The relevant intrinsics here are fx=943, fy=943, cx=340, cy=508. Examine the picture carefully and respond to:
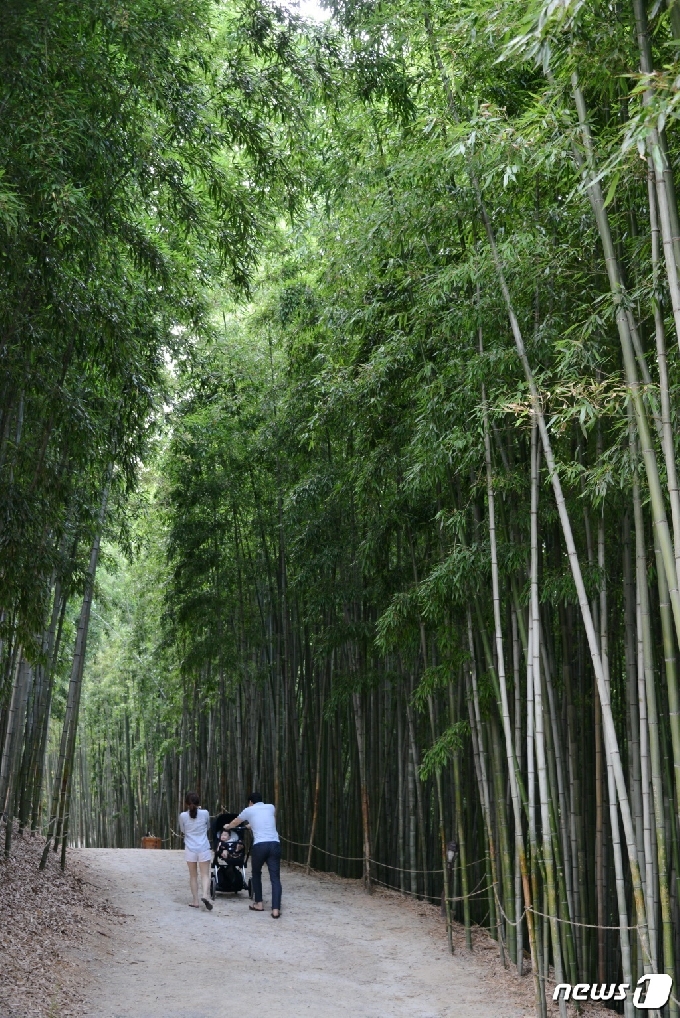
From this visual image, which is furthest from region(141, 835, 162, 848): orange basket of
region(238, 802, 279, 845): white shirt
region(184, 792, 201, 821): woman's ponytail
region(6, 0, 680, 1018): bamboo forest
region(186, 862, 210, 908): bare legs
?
region(238, 802, 279, 845): white shirt

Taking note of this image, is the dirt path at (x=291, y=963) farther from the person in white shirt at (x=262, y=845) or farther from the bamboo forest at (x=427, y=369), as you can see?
the bamboo forest at (x=427, y=369)

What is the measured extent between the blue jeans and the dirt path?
0.58 feet

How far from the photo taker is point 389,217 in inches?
221

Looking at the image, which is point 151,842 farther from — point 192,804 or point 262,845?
point 262,845

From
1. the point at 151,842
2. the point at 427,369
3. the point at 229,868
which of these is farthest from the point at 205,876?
the point at 151,842

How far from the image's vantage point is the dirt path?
15.6 ft

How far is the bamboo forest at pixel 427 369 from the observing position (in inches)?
147

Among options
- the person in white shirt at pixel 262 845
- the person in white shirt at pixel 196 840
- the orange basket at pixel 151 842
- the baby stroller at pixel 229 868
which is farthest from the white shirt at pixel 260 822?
the orange basket at pixel 151 842

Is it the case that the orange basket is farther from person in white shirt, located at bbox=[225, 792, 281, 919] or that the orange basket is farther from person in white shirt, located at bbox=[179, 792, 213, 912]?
person in white shirt, located at bbox=[225, 792, 281, 919]

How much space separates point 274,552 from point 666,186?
289 inches

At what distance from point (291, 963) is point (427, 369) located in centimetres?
362

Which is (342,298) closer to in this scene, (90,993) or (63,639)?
(90,993)

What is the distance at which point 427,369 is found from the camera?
543 cm

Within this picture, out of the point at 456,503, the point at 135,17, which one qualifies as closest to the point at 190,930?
the point at 456,503
